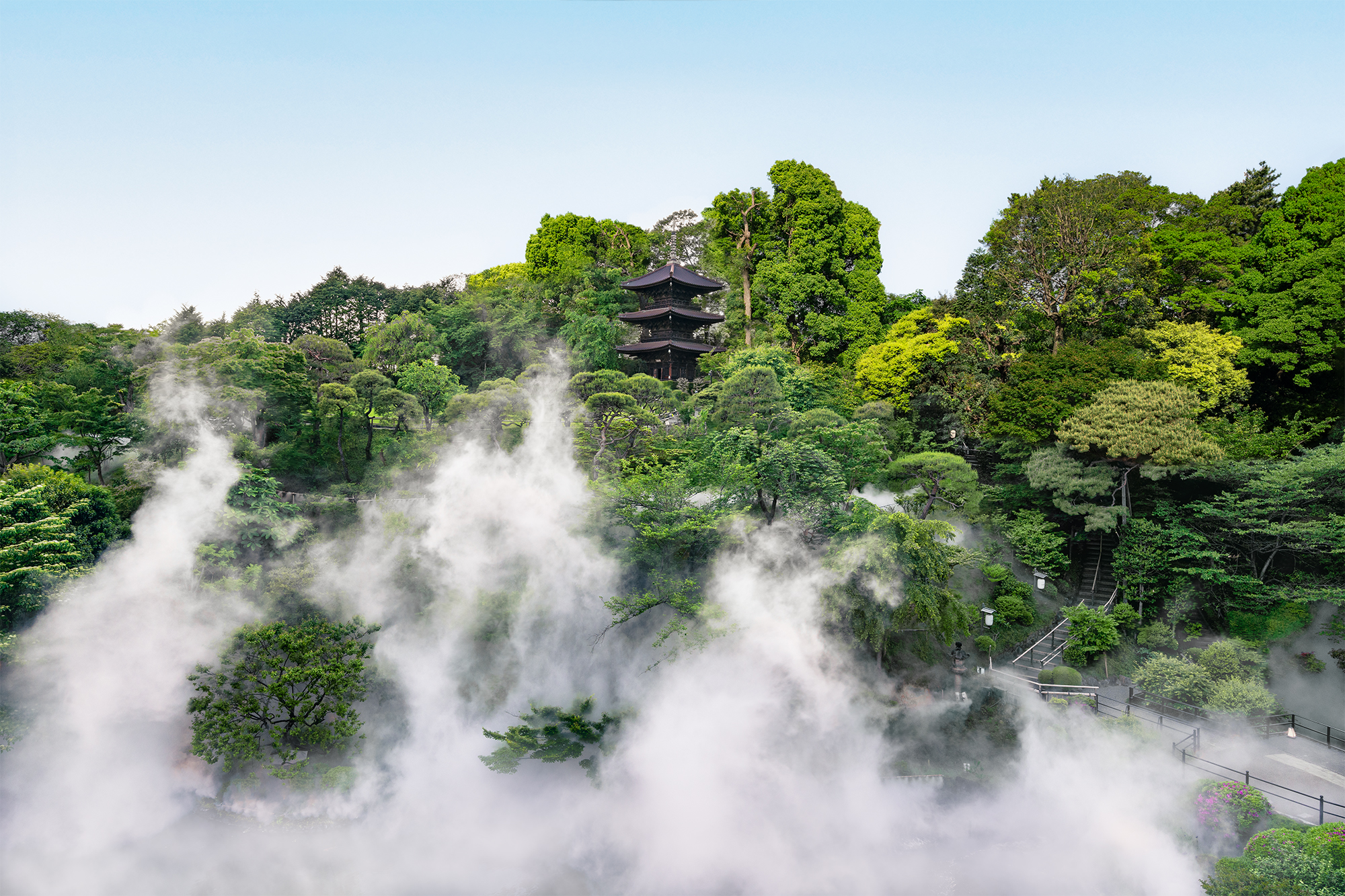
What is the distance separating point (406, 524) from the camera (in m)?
21.6

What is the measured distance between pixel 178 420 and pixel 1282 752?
3116cm

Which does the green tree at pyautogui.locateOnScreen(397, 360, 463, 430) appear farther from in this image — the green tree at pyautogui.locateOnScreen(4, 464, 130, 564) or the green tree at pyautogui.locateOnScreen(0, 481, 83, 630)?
the green tree at pyautogui.locateOnScreen(0, 481, 83, 630)

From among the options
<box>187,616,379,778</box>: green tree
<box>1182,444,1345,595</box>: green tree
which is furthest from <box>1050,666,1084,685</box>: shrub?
<box>187,616,379,778</box>: green tree

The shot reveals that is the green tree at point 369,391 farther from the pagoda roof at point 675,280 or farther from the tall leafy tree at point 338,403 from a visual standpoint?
the pagoda roof at point 675,280

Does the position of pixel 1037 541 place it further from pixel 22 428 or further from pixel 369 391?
pixel 22 428

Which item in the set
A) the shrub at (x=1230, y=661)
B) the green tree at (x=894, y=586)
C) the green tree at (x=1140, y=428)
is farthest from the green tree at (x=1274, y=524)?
the green tree at (x=894, y=586)

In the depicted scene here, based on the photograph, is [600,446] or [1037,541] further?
[600,446]

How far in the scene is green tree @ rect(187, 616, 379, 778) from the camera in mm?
16344

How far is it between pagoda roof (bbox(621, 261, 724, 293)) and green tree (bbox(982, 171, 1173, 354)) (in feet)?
44.8

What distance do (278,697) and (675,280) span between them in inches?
1033

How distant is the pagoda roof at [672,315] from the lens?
37.0 m

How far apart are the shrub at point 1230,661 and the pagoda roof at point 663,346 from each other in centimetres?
2402

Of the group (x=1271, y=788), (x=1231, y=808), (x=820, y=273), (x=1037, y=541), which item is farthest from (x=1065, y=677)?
(x=820, y=273)

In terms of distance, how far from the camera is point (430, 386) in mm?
29969
